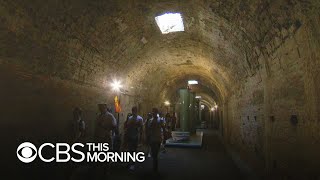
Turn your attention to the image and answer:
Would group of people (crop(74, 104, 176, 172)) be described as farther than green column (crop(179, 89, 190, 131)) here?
No

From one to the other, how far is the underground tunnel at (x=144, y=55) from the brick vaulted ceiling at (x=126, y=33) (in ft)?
0.09

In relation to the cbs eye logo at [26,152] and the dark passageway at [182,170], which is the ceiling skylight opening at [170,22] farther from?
the cbs eye logo at [26,152]

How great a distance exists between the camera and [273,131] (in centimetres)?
507

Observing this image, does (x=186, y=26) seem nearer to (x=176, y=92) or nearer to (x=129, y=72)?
(x=129, y=72)

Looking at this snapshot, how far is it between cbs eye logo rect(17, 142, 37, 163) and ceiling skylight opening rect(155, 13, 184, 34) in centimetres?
447

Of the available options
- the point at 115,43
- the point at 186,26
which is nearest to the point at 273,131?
the point at 186,26

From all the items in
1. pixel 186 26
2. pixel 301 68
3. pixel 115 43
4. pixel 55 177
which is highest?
pixel 186 26

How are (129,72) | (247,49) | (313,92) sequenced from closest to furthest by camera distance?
(313,92), (247,49), (129,72)

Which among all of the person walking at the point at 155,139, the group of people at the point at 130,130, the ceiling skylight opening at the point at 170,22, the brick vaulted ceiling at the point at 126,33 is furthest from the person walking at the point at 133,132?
the ceiling skylight opening at the point at 170,22

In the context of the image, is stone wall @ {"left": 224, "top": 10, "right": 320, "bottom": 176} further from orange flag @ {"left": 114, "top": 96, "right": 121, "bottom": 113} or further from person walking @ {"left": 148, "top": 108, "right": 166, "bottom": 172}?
orange flag @ {"left": 114, "top": 96, "right": 121, "bottom": 113}

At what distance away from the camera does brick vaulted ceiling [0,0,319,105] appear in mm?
4227

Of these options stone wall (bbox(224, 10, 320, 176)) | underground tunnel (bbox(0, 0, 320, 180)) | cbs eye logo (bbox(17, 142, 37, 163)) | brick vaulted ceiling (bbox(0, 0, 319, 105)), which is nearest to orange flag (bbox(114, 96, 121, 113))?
underground tunnel (bbox(0, 0, 320, 180))

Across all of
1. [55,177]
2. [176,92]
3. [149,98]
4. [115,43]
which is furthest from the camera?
[176,92]

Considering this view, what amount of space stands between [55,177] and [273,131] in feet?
16.3
